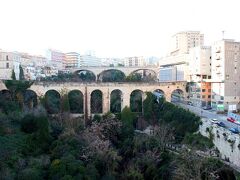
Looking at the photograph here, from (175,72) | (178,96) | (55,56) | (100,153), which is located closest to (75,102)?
(178,96)

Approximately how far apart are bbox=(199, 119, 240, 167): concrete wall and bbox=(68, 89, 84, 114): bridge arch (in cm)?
2124

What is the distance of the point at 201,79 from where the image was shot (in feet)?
152

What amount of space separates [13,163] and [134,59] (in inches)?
4698

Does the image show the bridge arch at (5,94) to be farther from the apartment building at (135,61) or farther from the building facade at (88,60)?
the apartment building at (135,61)

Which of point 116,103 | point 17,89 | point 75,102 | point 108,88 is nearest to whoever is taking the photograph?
point 17,89

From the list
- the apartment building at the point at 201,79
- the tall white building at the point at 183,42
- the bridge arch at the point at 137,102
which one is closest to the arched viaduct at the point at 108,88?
the bridge arch at the point at 137,102

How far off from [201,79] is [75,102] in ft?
57.4

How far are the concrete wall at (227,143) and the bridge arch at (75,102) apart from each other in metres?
21.2

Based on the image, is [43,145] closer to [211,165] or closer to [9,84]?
[211,165]

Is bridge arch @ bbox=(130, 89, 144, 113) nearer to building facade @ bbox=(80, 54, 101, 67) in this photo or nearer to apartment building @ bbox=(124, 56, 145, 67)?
building facade @ bbox=(80, 54, 101, 67)

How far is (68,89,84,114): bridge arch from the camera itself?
150 ft

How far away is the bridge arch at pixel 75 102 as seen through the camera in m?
45.6

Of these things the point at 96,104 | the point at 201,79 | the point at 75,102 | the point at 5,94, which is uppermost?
the point at 201,79

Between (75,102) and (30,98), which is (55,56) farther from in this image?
(30,98)
